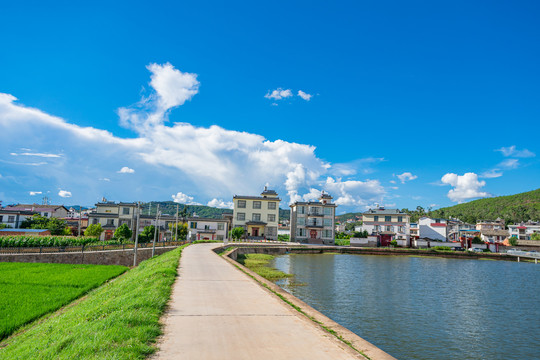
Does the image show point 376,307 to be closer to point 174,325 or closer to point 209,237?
point 174,325

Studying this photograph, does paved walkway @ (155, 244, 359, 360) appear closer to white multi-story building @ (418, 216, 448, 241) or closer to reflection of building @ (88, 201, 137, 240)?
reflection of building @ (88, 201, 137, 240)

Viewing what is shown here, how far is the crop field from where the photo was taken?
42.6 feet

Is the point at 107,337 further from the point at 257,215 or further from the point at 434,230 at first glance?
the point at 434,230

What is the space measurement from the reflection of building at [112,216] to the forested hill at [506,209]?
129 meters

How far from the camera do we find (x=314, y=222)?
2992 inches

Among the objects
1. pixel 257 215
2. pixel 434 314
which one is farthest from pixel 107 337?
pixel 257 215

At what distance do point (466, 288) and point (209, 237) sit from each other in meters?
50.1

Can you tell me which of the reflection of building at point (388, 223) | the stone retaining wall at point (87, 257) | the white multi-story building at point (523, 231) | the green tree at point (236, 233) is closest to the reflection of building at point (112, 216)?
the green tree at point (236, 233)

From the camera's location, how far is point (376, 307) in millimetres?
18141

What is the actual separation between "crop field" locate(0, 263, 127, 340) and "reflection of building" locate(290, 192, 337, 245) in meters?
51.5

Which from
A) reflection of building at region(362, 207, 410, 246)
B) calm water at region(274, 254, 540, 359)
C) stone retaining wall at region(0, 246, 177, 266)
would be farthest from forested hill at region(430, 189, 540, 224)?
stone retaining wall at region(0, 246, 177, 266)

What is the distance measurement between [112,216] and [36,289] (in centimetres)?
5517

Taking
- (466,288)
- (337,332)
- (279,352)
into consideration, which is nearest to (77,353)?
(279,352)

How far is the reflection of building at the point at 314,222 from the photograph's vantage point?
75.6 meters
